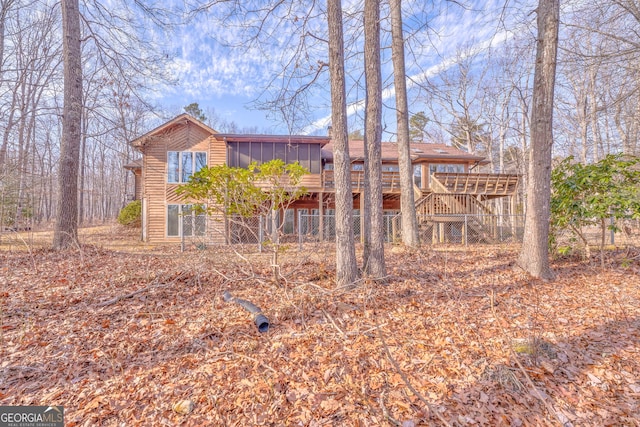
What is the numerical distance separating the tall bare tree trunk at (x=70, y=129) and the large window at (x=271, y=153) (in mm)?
6541

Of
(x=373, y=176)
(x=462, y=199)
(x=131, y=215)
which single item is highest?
(x=462, y=199)

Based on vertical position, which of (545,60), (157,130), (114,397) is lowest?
(114,397)

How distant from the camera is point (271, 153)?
45.3 ft

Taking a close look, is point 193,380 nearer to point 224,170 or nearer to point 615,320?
point 224,170

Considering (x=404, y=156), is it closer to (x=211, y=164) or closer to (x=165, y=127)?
(x=211, y=164)

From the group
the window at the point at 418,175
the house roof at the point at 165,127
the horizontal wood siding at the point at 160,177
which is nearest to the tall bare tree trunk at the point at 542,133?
the window at the point at 418,175

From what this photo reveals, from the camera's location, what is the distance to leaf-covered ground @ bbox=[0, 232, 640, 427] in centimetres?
218

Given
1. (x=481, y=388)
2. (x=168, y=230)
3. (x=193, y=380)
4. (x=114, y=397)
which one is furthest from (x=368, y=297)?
(x=168, y=230)

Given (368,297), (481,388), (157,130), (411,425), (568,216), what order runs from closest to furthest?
(411,425) < (481,388) < (368,297) < (568,216) < (157,130)

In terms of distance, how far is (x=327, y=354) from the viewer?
2840 millimetres

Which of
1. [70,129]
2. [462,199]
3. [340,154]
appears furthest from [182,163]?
[462,199]

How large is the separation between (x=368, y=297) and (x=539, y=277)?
3.67 meters

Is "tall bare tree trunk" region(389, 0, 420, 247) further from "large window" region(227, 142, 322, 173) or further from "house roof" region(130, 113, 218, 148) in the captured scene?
"house roof" region(130, 113, 218, 148)

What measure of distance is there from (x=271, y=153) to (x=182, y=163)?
439cm
